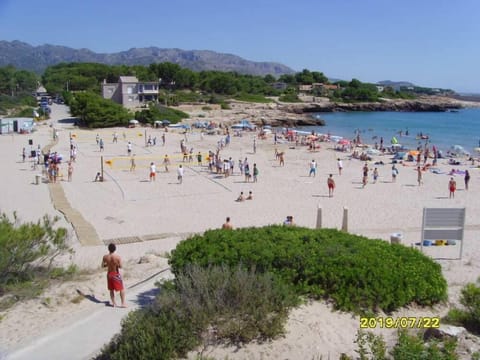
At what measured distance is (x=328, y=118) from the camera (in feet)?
249

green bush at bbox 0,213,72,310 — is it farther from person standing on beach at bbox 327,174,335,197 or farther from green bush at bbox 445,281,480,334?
person standing on beach at bbox 327,174,335,197

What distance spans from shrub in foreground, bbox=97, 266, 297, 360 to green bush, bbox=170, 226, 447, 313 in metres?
0.63

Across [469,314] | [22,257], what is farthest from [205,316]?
[22,257]

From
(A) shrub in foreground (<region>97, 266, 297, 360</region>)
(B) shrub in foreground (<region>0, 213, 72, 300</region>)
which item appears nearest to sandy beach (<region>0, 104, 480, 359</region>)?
(A) shrub in foreground (<region>97, 266, 297, 360</region>)

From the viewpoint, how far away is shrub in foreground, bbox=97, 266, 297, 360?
5.06 m

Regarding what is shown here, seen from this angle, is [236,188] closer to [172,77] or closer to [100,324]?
[100,324]

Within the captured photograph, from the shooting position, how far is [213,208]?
59.2ft

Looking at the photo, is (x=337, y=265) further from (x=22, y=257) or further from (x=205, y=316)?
(x=22, y=257)

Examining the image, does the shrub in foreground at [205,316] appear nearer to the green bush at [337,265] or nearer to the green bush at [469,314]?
the green bush at [337,265]

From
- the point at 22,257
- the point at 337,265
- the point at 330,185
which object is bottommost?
the point at 330,185

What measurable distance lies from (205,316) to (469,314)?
3555 mm

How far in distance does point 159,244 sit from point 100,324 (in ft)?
21.6

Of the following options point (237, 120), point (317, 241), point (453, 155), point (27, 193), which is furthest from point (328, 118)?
point (317, 241)

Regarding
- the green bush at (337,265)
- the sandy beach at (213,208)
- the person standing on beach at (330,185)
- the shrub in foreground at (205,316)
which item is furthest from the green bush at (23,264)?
the person standing on beach at (330,185)
